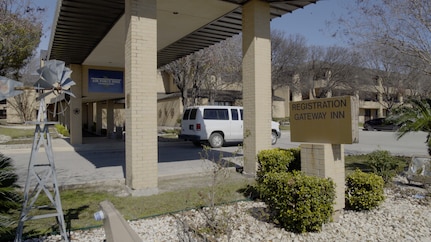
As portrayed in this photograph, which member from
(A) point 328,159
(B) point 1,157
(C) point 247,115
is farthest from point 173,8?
(B) point 1,157

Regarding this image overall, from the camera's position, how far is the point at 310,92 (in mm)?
43812

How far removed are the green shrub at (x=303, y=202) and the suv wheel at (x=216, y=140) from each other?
33.2ft

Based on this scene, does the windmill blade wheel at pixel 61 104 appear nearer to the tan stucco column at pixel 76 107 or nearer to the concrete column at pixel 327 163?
the tan stucco column at pixel 76 107

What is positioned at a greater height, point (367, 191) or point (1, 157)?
point (1, 157)

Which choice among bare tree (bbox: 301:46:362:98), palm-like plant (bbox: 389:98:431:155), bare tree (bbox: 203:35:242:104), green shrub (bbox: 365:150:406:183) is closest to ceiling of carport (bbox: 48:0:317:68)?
palm-like plant (bbox: 389:98:431:155)

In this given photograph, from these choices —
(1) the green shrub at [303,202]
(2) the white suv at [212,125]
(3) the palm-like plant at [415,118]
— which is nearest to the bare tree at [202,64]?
(2) the white suv at [212,125]

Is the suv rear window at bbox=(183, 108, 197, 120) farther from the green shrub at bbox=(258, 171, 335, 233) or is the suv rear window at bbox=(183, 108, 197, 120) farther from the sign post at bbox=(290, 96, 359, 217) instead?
the green shrub at bbox=(258, 171, 335, 233)

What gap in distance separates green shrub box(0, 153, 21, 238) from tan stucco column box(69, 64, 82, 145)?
13194mm

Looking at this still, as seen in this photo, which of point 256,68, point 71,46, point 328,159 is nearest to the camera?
point 328,159

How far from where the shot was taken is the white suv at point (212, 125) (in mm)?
14289

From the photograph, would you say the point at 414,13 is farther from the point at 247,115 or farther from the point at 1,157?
the point at 1,157

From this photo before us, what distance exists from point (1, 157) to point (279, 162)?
189 inches

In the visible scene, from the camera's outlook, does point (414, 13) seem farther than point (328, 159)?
Yes

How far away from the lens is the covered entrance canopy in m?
6.22
